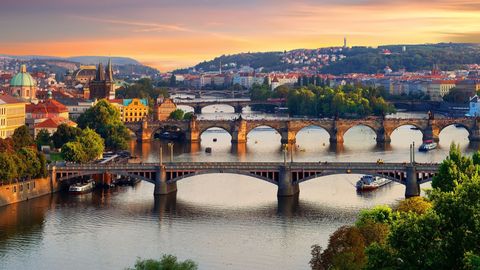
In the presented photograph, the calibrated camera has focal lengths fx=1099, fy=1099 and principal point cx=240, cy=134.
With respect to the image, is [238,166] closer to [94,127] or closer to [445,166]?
[445,166]

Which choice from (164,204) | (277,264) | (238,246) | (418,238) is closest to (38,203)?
(164,204)

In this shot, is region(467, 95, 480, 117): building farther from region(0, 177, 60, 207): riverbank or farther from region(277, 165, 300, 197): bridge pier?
region(0, 177, 60, 207): riverbank

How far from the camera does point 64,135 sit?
51.4m

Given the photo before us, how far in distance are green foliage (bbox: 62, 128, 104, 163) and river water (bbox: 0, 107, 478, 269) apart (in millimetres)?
3208

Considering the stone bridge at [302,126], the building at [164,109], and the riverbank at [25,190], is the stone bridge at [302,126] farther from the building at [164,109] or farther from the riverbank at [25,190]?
the riverbank at [25,190]

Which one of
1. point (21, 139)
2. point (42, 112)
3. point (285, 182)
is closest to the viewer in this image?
point (285, 182)

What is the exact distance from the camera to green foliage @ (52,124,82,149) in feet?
168

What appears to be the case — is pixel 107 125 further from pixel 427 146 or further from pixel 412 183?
pixel 412 183

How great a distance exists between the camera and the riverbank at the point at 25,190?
35812mm

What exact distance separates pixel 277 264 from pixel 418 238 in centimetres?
1134

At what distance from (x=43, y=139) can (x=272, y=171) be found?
60.1 ft

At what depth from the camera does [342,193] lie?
128 ft

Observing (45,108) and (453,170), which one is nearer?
(453,170)

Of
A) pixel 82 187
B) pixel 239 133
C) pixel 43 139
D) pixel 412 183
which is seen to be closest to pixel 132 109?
pixel 239 133
